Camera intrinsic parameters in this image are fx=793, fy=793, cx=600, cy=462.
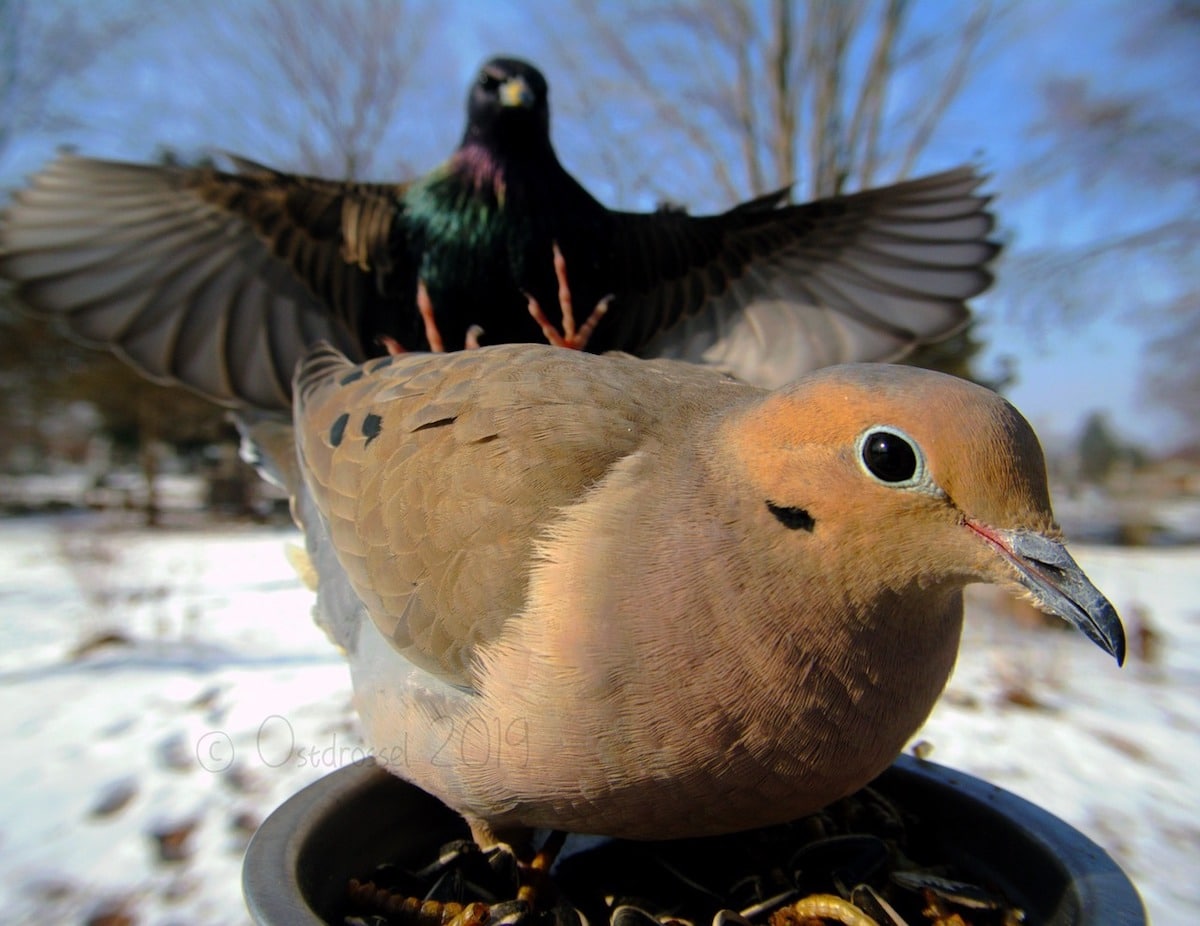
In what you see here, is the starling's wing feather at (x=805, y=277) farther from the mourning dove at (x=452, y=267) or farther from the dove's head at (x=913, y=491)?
the dove's head at (x=913, y=491)

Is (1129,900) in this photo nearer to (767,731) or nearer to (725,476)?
(767,731)

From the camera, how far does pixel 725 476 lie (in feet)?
3.59

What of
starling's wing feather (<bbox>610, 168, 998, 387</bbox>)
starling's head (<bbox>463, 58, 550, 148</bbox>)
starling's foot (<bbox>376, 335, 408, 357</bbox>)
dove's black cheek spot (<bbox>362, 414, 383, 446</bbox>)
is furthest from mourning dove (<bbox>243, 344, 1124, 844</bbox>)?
starling's head (<bbox>463, 58, 550, 148</bbox>)

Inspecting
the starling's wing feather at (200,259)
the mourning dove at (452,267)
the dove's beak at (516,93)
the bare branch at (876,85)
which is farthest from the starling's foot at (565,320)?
the bare branch at (876,85)

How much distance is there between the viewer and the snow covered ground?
243cm

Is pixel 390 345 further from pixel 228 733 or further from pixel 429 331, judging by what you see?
pixel 228 733

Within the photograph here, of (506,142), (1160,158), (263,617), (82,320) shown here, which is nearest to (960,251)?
(506,142)

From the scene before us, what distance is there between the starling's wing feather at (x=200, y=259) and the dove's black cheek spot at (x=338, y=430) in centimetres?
72

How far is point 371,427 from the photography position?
4.81 feet

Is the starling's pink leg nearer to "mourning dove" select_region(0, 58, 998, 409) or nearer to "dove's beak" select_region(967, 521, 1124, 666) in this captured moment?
"mourning dove" select_region(0, 58, 998, 409)

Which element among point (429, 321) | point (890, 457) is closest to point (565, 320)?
point (429, 321)

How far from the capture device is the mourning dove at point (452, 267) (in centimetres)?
212

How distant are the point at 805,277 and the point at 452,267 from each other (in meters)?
1.00

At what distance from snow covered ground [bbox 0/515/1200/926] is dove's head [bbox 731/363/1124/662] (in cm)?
156
